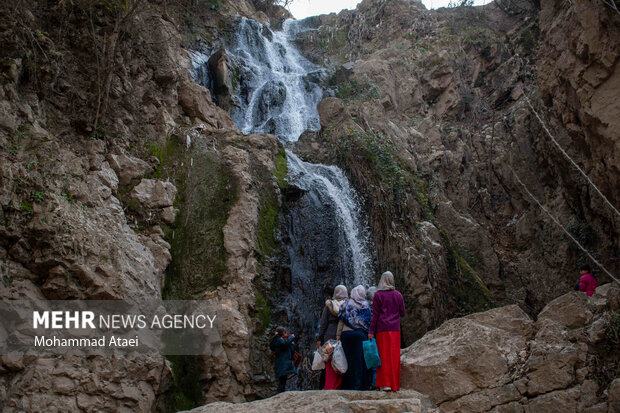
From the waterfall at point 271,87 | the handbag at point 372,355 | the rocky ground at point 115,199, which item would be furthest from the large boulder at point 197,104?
the handbag at point 372,355

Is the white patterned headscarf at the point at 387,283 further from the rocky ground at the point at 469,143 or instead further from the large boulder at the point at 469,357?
the rocky ground at the point at 469,143

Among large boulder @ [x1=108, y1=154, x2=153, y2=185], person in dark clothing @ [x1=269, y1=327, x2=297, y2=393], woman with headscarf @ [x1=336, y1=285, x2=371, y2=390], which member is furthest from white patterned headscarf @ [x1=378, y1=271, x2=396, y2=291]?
large boulder @ [x1=108, y1=154, x2=153, y2=185]

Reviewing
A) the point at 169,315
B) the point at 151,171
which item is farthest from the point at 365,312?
the point at 151,171

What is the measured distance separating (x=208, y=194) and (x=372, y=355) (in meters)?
5.46

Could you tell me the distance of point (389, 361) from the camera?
5465mm

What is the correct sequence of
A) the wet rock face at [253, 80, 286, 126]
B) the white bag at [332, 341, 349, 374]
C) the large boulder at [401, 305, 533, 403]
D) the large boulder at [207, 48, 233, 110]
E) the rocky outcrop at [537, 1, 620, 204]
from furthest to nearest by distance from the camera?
the wet rock face at [253, 80, 286, 126] → the large boulder at [207, 48, 233, 110] → the rocky outcrop at [537, 1, 620, 204] → the white bag at [332, 341, 349, 374] → the large boulder at [401, 305, 533, 403]

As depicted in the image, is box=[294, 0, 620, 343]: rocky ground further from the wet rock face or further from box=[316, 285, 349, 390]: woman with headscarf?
box=[316, 285, 349, 390]: woman with headscarf

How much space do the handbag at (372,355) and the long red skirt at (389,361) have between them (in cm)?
9

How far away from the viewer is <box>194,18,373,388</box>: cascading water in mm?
9672

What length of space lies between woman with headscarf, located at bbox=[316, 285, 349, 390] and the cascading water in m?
2.88

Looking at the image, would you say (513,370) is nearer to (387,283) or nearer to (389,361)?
(389,361)

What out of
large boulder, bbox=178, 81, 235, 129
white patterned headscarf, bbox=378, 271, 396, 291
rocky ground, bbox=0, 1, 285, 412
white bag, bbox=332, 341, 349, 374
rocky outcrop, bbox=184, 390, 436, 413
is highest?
large boulder, bbox=178, 81, 235, 129

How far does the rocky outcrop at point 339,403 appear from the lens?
4664 millimetres

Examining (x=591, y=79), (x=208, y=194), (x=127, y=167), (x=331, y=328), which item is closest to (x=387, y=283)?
(x=331, y=328)
